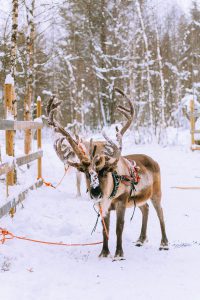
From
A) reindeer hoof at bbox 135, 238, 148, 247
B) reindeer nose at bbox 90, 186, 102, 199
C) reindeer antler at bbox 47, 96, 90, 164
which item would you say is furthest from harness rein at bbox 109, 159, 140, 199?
reindeer hoof at bbox 135, 238, 148, 247

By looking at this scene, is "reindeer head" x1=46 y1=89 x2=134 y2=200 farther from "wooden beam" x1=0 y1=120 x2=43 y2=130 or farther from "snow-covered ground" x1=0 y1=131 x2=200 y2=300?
"wooden beam" x1=0 y1=120 x2=43 y2=130

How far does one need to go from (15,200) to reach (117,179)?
1845 mm

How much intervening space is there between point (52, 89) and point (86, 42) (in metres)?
5.61

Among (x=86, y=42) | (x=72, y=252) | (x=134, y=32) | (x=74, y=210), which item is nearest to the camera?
→ (x=72, y=252)

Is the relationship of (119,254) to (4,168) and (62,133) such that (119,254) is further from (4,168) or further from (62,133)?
(4,168)

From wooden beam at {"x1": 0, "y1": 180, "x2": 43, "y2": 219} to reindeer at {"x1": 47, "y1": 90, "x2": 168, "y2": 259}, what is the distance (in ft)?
3.68

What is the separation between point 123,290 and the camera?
149 inches

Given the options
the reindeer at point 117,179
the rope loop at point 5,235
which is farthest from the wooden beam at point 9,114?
the reindeer at point 117,179

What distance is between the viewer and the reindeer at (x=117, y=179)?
447 cm

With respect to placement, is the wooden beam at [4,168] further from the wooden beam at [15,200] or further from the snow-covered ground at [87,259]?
the snow-covered ground at [87,259]

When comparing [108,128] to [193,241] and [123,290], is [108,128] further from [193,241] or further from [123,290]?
[123,290]

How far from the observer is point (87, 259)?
4758mm

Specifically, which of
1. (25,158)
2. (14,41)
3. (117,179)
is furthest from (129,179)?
(14,41)

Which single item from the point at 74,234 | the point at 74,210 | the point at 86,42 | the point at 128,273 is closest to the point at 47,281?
the point at 128,273
